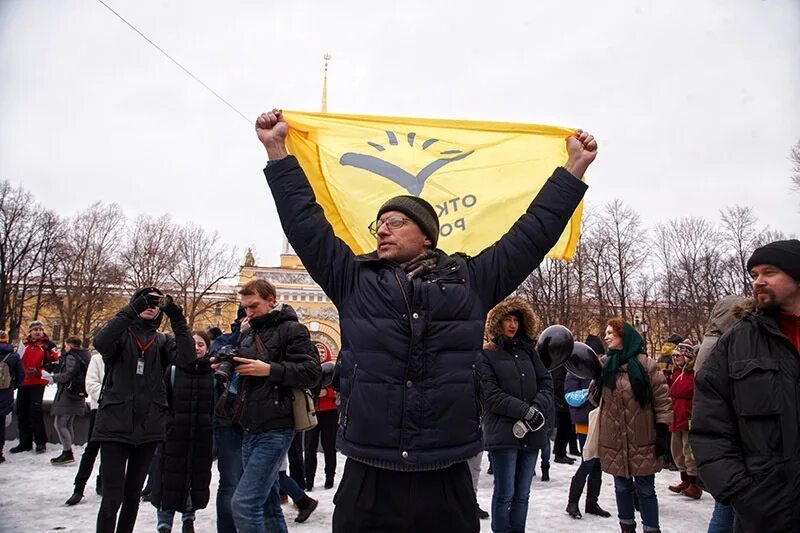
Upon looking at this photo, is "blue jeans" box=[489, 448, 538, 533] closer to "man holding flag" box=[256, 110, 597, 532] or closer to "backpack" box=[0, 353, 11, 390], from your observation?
"man holding flag" box=[256, 110, 597, 532]

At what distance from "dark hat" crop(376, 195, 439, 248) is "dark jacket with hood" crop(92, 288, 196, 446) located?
11.2 ft

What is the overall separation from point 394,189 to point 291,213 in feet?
5.49

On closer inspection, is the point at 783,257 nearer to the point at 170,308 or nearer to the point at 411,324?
the point at 411,324

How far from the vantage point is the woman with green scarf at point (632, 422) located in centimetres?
629

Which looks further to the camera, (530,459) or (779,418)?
(530,459)

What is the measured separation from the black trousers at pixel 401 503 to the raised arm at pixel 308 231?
81 cm

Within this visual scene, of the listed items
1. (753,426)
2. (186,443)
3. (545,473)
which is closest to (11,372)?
(186,443)

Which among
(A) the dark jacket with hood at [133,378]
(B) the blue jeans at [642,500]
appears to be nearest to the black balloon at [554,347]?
(B) the blue jeans at [642,500]

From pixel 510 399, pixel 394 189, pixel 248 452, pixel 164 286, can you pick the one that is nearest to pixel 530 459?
pixel 510 399

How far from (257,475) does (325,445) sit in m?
4.76

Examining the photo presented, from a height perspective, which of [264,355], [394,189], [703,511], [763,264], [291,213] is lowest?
[703,511]

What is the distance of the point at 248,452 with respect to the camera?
200 inches

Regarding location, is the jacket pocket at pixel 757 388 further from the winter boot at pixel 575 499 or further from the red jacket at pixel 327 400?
the red jacket at pixel 327 400

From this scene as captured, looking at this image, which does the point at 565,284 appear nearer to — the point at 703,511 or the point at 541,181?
the point at 703,511
